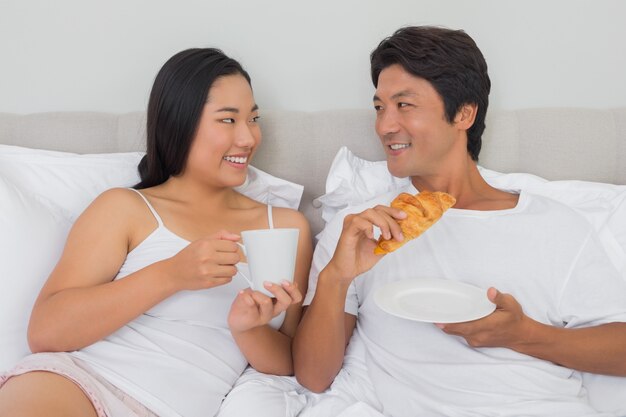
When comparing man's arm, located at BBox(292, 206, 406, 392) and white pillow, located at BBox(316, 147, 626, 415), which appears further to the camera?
white pillow, located at BBox(316, 147, 626, 415)

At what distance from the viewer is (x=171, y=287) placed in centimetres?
138

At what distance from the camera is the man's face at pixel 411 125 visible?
1706mm

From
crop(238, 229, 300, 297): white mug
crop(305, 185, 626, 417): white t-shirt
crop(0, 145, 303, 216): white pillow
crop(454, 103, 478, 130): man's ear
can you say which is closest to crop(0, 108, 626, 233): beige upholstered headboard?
crop(0, 145, 303, 216): white pillow

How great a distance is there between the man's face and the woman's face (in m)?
0.39

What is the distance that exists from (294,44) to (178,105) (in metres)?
0.73

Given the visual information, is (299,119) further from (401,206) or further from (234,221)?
(401,206)

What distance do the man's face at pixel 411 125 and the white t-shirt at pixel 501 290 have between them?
0.59 ft

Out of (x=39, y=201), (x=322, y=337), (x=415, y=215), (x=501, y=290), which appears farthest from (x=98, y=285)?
(x=501, y=290)

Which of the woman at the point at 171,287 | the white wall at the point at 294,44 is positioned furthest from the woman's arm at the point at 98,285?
the white wall at the point at 294,44

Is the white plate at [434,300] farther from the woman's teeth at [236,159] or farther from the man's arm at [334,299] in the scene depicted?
the woman's teeth at [236,159]

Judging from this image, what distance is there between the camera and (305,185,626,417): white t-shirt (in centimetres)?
144

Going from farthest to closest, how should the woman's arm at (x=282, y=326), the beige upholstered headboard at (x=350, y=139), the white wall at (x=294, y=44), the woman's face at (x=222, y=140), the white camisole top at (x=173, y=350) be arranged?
the white wall at (x=294, y=44), the beige upholstered headboard at (x=350, y=139), the woman's face at (x=222, y=140), the white camisole top at (x=173, y=350), the woman's arm at (x=282, y=326)

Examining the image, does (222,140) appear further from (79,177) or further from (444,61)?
(444,61)

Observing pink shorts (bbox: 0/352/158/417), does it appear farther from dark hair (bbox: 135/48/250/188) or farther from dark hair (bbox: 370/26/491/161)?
dark hair (bbox: 370/26/491/161)
